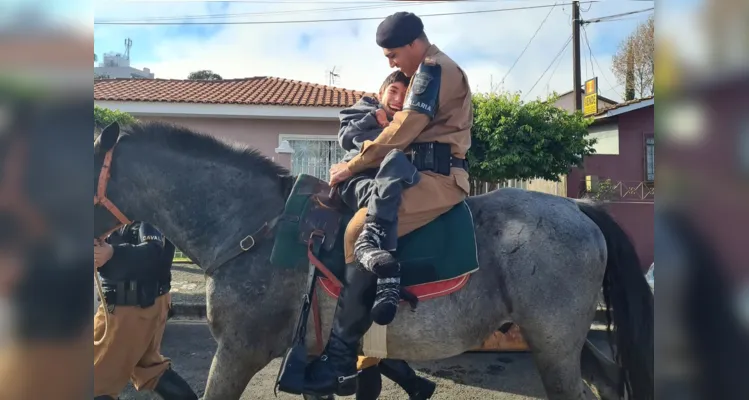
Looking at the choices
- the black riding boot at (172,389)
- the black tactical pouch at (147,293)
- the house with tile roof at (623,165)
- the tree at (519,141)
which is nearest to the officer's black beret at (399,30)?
the black tactical pouch at (147,293)

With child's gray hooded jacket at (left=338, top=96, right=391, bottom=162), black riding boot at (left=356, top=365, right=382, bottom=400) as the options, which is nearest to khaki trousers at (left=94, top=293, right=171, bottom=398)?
black riding boot at (left=356, top=365, right=382, bottom=400)

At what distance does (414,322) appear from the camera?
238 centimetres

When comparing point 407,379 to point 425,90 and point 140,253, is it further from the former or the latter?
point 425,90

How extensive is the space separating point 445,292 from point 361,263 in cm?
48

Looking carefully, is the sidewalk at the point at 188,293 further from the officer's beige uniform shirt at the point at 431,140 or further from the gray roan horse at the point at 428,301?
the officer's beige uniform shirt at the point at 431,140

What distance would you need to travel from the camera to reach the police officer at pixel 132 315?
2.78 metres

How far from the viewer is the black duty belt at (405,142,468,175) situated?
2.46 metres

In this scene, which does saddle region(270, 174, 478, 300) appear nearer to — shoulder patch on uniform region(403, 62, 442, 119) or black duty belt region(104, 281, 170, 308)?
shoulder patch on uniform region(403, 62, 442, 119)

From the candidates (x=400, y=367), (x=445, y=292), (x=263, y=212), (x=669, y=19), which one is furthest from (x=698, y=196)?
(x=400, y=367)

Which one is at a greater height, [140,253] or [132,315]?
[140,253]

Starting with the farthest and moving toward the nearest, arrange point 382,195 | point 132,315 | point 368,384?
1. point 368,384
2. point 132,315
3. point 382,195

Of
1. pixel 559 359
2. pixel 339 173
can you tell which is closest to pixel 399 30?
pixel 339 173

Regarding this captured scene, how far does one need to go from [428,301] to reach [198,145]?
156 cm

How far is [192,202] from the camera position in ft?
8.63
